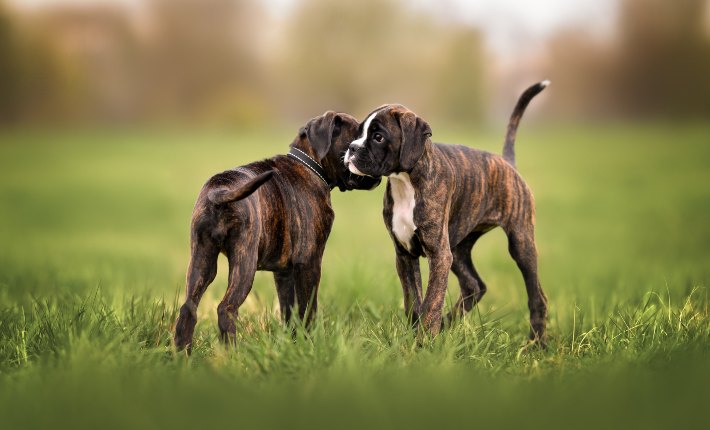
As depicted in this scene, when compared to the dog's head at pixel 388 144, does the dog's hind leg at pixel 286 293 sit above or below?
below

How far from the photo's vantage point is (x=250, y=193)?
480 cm

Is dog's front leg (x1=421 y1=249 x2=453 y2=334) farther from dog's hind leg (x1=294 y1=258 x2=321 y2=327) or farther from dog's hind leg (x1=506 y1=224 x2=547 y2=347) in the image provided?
dog's hind leg (x1=506 y1=224 x2=547 y2=347)

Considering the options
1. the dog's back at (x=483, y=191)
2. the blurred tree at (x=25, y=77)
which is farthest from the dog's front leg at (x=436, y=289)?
the blurred tree at (x=25, y=77)

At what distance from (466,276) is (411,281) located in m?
0.82

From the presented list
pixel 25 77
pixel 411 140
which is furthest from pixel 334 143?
pixel 25 77

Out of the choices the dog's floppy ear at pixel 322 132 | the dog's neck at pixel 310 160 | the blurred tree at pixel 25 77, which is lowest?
the dog's neck at pixel 310 160

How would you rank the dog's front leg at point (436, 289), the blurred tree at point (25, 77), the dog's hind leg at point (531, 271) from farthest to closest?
the blurred tree at point (25, 77)
the dog's hind leg at point (531, 271)
the dog's front leg at point (436, 289)

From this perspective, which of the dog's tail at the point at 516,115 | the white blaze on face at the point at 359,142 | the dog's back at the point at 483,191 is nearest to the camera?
the white blaze on face at the point at 359,142

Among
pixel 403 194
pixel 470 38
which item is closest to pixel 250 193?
pixel 403 194

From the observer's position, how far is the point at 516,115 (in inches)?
260

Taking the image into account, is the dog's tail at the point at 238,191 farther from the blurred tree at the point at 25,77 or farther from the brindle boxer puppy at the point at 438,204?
the blurred tree at the point at 25,77

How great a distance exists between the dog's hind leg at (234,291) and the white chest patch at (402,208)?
1168mm

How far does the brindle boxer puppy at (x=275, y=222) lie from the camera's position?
194 inches

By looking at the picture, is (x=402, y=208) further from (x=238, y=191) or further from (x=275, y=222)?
(x=238, y=191)
